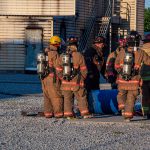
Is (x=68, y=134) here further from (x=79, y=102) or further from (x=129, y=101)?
(x=79, y=102)

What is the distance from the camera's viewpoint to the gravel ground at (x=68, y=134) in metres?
11.3

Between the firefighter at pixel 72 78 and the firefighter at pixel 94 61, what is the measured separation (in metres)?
0.82

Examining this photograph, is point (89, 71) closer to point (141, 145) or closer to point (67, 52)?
point (67, 52)

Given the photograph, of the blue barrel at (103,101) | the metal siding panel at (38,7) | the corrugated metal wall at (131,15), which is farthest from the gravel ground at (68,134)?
the corrugated metal wall at (131,15)

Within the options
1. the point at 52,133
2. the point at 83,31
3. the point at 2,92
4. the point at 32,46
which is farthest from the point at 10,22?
the point at 52,133

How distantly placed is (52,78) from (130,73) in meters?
1.94

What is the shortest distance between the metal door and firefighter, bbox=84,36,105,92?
1972 cm

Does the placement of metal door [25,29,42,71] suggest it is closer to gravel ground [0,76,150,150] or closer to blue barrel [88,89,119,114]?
gravel ground [0,76,150,150]

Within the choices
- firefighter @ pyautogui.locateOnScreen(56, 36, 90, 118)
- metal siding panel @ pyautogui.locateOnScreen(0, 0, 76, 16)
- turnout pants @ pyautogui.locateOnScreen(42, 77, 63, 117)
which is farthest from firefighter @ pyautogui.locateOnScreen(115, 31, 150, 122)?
metal siding panel @ pyautogui.locateOnScreen(0, 0, 76, 16)

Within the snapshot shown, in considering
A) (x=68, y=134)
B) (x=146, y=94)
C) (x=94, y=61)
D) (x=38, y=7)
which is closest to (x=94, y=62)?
(x=94, y=61)

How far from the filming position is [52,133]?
12.8m

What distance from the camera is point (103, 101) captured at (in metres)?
16.1

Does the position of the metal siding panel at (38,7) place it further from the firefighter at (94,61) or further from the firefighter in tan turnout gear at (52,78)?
the firefighter in tan turnout gear at (52,78)

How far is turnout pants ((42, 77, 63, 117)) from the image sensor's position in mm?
15289
